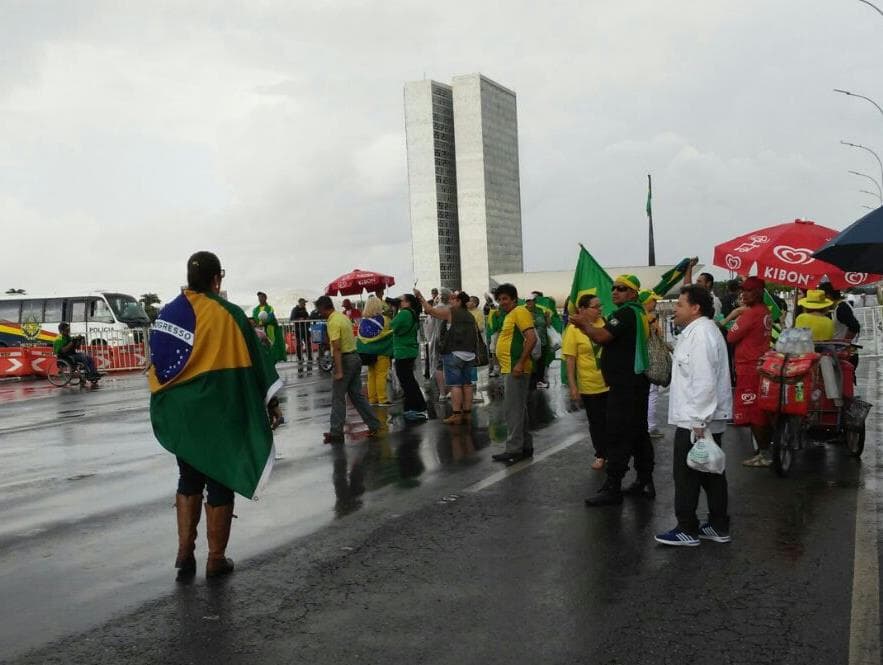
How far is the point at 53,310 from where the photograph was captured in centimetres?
3697

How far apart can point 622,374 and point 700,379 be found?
1.40 m

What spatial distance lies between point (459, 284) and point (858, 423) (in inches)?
6256

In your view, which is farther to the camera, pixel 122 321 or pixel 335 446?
pixel 122 321

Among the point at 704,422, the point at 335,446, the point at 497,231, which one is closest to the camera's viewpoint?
the point at 704,422

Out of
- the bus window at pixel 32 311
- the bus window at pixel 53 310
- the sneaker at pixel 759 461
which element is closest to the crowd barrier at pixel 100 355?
the bus window at pixel 53 310

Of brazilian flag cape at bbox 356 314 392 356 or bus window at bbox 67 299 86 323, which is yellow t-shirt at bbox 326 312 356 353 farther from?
bus window at bbox 67 299 86 323

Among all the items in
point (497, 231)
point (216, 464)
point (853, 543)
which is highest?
point (497, 231)

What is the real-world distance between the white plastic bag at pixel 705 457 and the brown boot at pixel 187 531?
299cm

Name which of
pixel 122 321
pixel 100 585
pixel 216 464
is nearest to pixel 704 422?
pixel 216 464

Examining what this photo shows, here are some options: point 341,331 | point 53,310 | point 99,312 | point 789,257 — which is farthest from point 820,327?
point 53,310

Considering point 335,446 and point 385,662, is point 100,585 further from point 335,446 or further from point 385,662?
point 335,446

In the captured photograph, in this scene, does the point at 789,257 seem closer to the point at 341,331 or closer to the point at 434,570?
the point at 341,331

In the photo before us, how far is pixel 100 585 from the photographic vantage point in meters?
5.45

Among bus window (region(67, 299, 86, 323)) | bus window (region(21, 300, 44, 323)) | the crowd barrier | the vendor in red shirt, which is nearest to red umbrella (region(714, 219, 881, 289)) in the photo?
the vendor in red shirt
